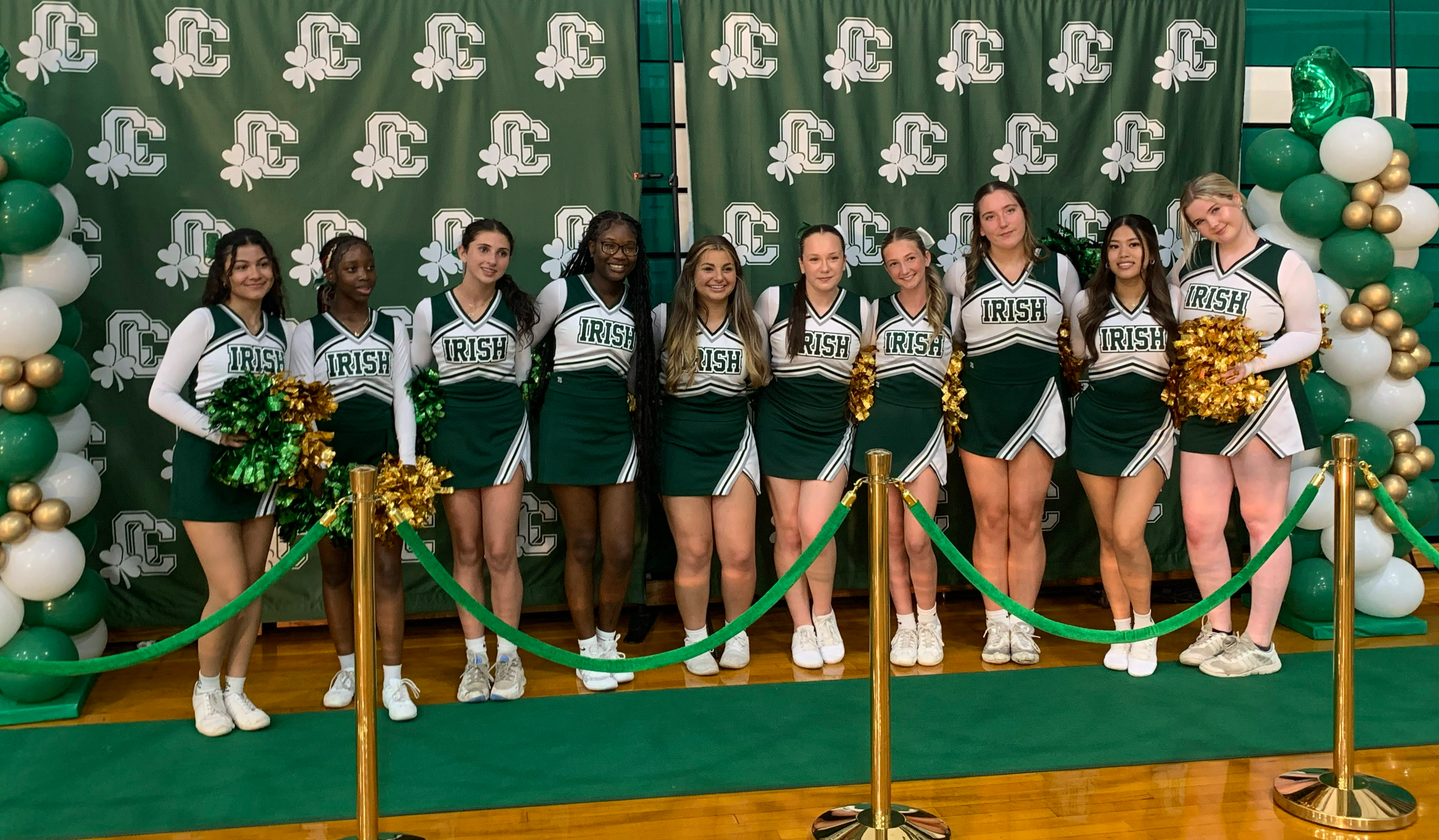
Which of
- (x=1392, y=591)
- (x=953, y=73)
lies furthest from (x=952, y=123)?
(x=1392, y=591)

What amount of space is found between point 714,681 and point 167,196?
2682 mm

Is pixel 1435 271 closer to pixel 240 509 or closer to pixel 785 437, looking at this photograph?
pixel 785 437

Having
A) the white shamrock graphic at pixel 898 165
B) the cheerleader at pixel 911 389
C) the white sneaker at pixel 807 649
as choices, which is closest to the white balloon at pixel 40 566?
the white sneaker at pixel 807 649

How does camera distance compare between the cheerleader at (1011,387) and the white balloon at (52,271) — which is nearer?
the white balloon at (52,271)

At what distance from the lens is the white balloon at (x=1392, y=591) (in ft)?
14.5

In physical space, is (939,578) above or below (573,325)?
below

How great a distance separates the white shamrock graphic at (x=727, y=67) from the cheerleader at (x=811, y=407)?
0.84 meters

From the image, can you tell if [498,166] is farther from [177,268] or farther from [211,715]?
[211,715]

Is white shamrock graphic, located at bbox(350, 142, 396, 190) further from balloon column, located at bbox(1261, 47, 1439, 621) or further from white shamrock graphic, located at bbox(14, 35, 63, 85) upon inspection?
balloon column, located at bbox(1261, 47, 1439, 621)

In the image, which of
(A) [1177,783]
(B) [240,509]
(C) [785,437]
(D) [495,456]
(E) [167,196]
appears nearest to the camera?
(A) [1177,783]

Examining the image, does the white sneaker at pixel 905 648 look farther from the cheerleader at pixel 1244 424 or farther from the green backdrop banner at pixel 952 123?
the cheerleader at pixel 1244 424

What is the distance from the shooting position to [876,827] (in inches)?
109

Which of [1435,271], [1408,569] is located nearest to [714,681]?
[1408,569]

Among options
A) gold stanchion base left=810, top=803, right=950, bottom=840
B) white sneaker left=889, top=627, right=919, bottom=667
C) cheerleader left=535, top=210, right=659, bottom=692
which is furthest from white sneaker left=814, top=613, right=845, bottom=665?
gold stanchion base left=810, top=803, right=950, bottom=840
